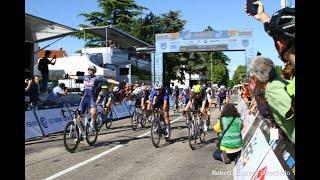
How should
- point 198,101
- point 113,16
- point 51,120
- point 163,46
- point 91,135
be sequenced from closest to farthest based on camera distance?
point 91,135
point 198,101
point 51,120
point 163,46
point 113,16

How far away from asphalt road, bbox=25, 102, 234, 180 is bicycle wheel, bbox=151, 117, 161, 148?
0.59 feet

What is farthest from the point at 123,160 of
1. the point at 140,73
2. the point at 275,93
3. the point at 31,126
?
the point at 140,73

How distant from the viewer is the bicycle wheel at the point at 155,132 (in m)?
11.6

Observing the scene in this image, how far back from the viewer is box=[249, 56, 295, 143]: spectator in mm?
2639

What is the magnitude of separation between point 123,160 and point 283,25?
7.71 metres

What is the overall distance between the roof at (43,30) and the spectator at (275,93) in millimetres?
19094

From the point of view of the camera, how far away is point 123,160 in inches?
380

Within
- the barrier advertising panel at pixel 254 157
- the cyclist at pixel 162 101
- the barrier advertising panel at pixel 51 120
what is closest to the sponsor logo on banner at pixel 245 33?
the barrier advertising panel at pixel 51 120

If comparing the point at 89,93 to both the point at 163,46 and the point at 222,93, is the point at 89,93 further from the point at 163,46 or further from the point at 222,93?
the point at 163,46

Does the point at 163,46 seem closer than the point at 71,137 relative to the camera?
No

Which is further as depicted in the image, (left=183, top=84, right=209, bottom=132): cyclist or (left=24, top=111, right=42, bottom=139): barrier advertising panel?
(left=24, top=111, right=42, bottom=139): barrier advertising panel

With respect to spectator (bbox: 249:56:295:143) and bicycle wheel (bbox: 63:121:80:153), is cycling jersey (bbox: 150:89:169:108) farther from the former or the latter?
spectator (bbox: 249:56:295:143)

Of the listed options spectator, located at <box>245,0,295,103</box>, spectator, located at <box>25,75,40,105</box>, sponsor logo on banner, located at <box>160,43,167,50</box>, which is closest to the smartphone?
spectator, located at <box>245,0,295,103</box>
